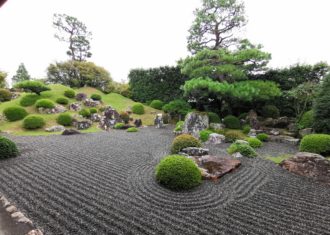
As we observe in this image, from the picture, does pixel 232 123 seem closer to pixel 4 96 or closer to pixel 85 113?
pixel 85 113

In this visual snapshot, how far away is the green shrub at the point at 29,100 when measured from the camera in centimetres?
1816

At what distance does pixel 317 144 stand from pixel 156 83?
17.1 meters

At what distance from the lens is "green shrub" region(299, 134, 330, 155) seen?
806 cm

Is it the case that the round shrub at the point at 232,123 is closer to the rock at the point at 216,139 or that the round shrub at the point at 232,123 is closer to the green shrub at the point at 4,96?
the rock at the point at 216,139

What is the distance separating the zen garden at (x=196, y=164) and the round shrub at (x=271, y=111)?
10 cm

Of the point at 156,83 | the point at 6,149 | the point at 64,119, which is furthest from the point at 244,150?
the point at 156,83

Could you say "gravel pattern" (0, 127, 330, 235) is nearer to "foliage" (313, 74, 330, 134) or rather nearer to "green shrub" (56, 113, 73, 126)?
"foliage" (313, 74, 330, 134)

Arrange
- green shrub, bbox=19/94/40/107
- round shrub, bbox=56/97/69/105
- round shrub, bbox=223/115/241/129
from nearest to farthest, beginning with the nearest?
round shrub, bbox=223/115/241/129
green shrub, bbox=19/94/40/107
round shrub, bbox=56/97/69/105

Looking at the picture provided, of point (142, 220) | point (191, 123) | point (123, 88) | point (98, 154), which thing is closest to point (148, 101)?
point (123, 88)

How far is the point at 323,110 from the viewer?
971cm

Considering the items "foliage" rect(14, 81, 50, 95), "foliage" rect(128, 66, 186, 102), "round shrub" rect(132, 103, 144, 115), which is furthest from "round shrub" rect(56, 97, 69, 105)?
"foliage" rect(128, 66, 186, 102)

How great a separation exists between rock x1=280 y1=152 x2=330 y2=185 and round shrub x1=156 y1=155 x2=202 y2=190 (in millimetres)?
3584

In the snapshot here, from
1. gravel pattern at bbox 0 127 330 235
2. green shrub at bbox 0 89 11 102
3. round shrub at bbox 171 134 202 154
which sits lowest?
gravel pattern at bbox 0 127 330 235

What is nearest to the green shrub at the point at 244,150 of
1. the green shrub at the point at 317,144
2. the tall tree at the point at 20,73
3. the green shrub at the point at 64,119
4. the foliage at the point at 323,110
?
the green shrub at the point at 317,144
